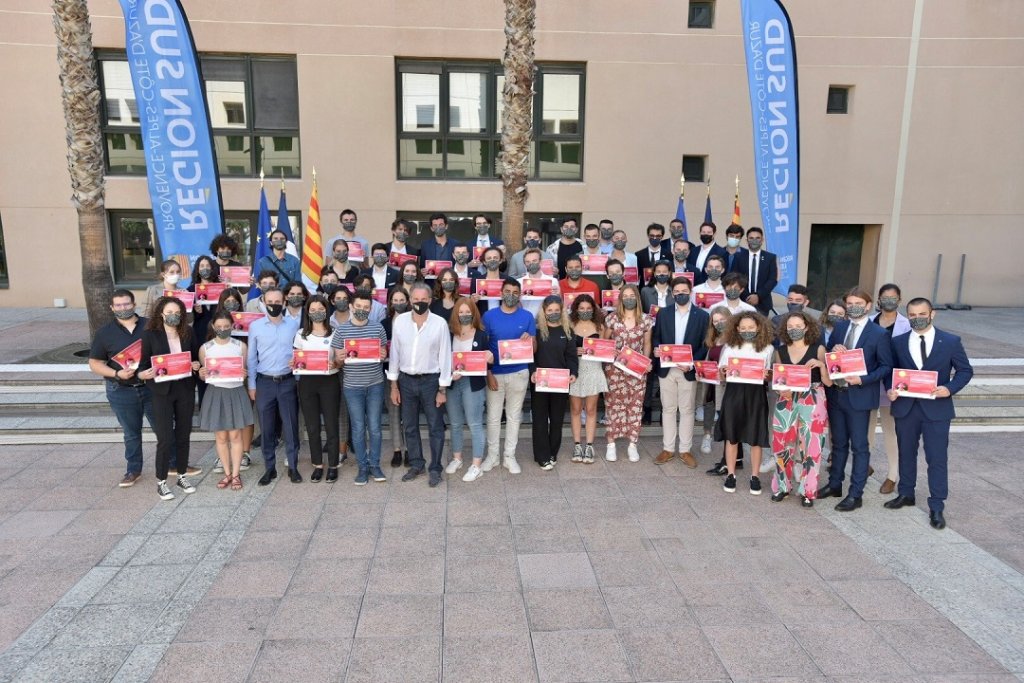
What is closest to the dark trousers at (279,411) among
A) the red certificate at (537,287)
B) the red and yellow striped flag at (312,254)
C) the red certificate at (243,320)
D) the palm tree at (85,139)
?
the red certificate at (243,320)

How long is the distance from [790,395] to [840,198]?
12151mm

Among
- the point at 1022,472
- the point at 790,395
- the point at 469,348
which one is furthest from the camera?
the point at 1022,472

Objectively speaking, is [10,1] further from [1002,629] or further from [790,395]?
[1002,629]

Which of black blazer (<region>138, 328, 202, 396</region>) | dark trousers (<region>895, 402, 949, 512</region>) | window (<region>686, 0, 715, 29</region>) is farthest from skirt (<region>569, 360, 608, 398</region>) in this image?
window (<region>686, 0, 715, 29</region>)

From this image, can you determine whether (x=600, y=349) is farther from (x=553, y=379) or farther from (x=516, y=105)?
(x=516, y=105)

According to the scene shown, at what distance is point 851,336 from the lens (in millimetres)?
6633

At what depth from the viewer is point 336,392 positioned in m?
7.06

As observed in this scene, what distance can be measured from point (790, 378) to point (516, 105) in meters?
6.00

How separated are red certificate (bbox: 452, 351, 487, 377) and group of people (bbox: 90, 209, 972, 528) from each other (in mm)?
26

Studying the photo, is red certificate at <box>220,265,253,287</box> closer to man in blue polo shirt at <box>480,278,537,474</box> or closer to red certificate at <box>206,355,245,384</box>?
red certificate at <box>206,355,245,384</box>

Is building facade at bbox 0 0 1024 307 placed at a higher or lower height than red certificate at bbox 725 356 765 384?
higher

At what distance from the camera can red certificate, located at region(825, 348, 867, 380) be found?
632 cm

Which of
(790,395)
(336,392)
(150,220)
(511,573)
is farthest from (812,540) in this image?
(150,220)

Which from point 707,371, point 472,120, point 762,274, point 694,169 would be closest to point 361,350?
point 707,371
